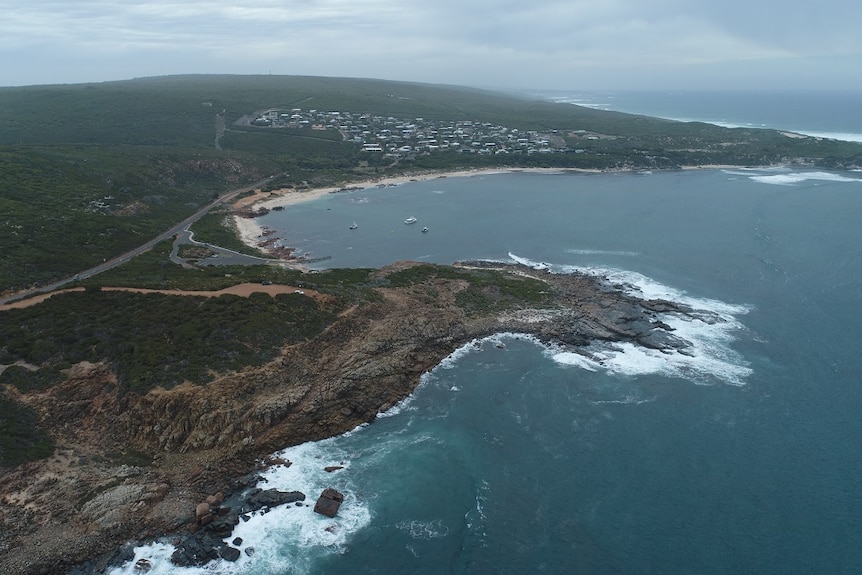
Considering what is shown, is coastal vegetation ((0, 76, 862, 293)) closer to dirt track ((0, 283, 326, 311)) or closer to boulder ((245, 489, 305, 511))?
dirt track ((0, 283, 326, 311))

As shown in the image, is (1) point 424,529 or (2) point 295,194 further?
(2) point 295,194

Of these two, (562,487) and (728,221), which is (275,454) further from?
(728,221)

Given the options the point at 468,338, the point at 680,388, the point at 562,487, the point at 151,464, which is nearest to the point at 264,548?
the point at 151,464

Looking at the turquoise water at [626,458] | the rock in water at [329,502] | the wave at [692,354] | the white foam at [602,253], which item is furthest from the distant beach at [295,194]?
the rock in water at [329,502]

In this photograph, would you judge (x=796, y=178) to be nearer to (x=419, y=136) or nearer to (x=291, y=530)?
(x=419, y=136)

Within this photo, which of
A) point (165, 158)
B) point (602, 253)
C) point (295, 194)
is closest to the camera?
point (602, 253)

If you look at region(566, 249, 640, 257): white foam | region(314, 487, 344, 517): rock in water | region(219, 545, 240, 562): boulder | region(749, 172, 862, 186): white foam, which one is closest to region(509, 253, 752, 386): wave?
region(566, 249, 640, 257): white foam

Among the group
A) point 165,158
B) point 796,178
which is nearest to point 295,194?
point 165,158

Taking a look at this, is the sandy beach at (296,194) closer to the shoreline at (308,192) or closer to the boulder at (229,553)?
the shoreline at (308,192)
